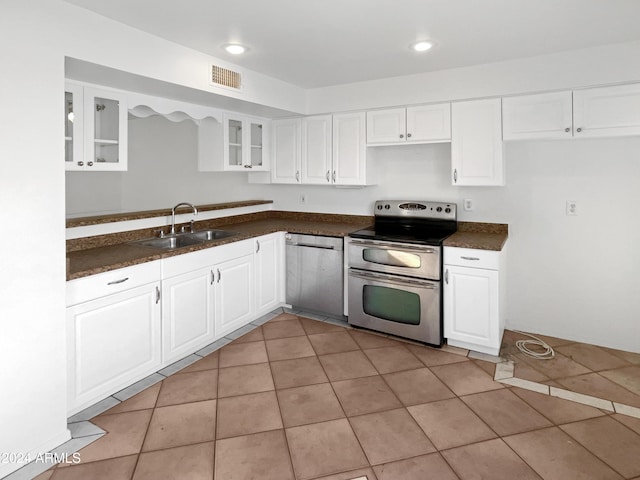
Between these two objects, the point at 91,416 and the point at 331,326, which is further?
the point at 331,326

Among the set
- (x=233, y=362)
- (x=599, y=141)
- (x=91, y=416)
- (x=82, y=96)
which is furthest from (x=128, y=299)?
(x=599, y=141)

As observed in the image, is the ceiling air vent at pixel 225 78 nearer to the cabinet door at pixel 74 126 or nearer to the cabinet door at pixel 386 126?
the cabinet door at pixel 74 126

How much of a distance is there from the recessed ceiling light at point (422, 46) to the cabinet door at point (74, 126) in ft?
7.36

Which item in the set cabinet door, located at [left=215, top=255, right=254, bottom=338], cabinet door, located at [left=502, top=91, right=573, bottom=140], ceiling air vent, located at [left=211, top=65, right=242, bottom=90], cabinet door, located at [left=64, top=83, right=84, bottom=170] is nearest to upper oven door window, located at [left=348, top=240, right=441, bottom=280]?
cabinet door, located at [left=215, top=255, right=254, bottom=338]

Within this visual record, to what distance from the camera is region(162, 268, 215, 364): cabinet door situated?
9.62ft

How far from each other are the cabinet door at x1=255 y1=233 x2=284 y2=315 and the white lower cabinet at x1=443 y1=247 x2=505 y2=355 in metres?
1.67

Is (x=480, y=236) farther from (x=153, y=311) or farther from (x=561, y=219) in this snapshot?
(x=153, y=311)

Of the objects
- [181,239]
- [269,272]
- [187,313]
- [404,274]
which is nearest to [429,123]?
[404,274]

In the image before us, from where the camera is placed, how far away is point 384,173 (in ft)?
13.8

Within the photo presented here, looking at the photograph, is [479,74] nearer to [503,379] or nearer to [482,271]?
[482,271]

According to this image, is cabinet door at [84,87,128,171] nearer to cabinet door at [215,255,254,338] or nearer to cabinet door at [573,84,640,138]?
cabinet door at [215,255,254,338]

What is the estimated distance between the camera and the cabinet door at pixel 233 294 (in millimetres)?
3414

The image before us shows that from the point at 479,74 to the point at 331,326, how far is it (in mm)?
2519

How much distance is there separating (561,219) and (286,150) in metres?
2.71
